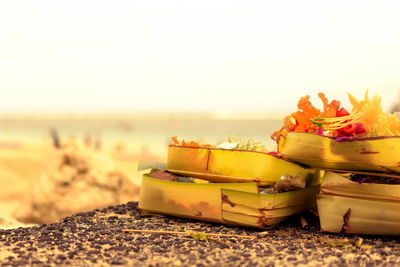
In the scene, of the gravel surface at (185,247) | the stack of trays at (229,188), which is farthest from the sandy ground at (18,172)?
the gravel surface at (185,247)

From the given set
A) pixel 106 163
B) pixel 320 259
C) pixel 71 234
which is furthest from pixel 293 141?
pixel 106 163

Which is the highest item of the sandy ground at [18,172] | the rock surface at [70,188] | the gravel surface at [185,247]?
the gravel surface at [185,247]

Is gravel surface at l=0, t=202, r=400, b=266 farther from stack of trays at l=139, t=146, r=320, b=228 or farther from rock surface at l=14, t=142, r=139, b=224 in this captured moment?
rock surface at l=14, t=142, r=139, b=224

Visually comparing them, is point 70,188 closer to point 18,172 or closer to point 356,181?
point 356,181

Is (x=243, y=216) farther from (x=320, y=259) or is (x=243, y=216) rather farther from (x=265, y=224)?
(x=320, y=259)

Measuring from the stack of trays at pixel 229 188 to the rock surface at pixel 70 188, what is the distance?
191cm

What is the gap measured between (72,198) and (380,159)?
11.7ft

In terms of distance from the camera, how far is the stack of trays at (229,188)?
265cm

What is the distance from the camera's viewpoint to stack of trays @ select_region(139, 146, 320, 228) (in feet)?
8.69

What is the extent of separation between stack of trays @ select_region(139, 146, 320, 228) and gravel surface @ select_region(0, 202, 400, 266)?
0.10 metres

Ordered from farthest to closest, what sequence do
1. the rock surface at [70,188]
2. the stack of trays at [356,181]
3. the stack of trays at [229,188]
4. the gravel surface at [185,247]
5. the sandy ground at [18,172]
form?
the sandy ground at [18,172], the rock surface at [70,188], the stack of trays at [229,188], the stack of trays at [356,181], the gravel surface at [185,247]

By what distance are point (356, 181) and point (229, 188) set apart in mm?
791

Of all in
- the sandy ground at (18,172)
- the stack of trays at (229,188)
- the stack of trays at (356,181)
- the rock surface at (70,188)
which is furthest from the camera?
the sandy ground at (18,172)

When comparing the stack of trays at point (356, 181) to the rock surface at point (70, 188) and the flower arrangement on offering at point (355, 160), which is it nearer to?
the flower arrangement on offering at point (355, 160)
